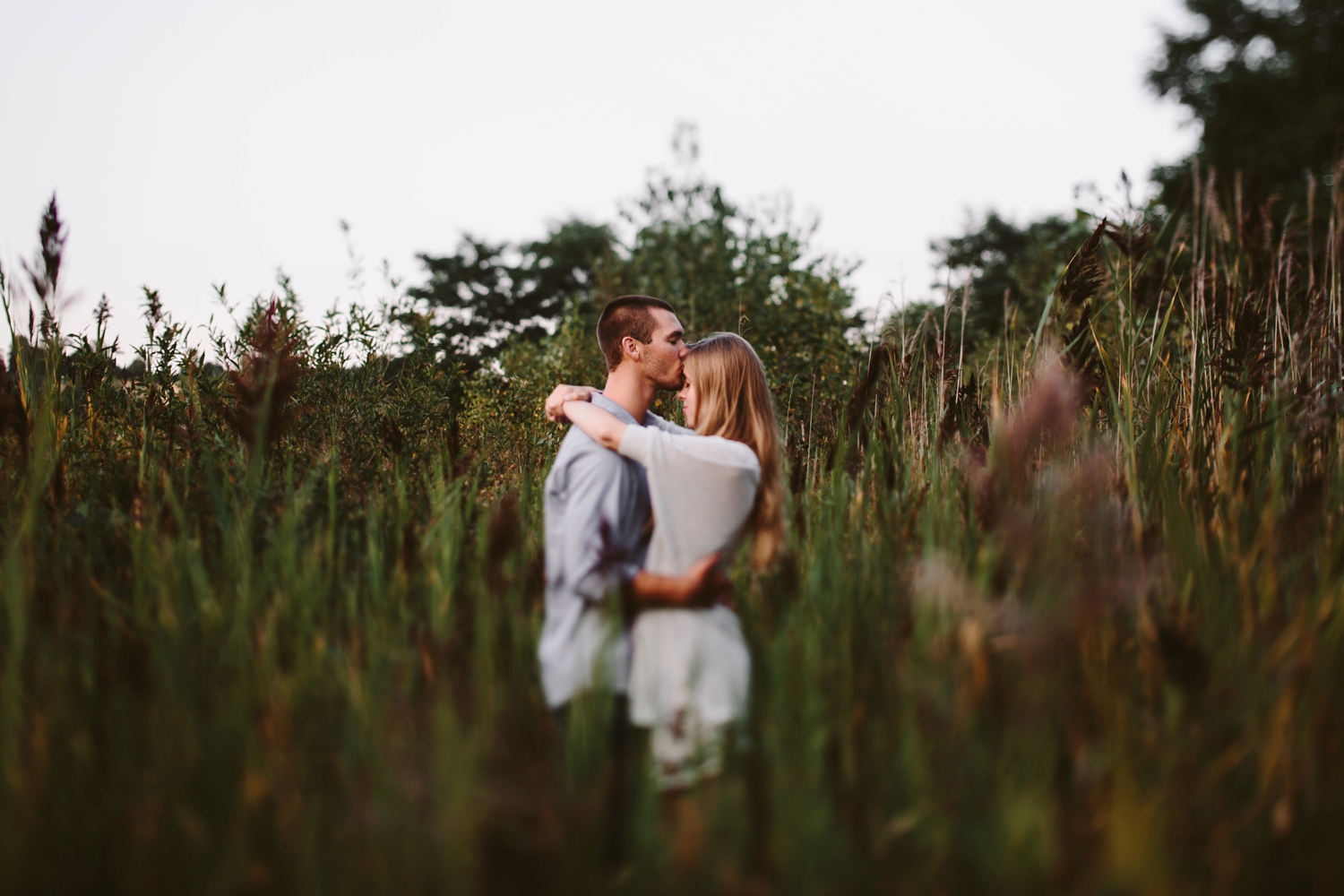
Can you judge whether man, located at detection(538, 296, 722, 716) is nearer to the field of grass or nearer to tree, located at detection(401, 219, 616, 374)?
the field of grass

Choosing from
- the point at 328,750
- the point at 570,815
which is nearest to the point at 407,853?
the point at 570,815

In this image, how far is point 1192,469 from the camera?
2.25 m

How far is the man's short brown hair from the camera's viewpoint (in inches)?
93.3

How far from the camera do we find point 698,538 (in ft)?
5.57

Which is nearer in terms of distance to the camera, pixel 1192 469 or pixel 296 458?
pixel 1192 469

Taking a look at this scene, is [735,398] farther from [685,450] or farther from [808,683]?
[808,683]

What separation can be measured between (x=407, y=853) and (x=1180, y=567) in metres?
1.64

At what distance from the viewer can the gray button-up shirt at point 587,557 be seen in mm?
1508

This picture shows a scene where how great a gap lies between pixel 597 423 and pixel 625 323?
0.57 m

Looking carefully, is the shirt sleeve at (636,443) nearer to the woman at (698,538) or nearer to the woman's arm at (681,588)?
the woman at (698,538)

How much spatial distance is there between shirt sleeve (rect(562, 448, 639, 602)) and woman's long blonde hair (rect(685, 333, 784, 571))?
29cm

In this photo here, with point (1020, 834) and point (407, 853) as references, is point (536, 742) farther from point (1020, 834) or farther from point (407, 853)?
point (1020, 834)

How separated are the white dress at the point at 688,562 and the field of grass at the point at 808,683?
0.09 meters

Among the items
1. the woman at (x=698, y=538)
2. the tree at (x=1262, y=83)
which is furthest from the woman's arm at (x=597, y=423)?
the tree at (x=1262, y=83)
